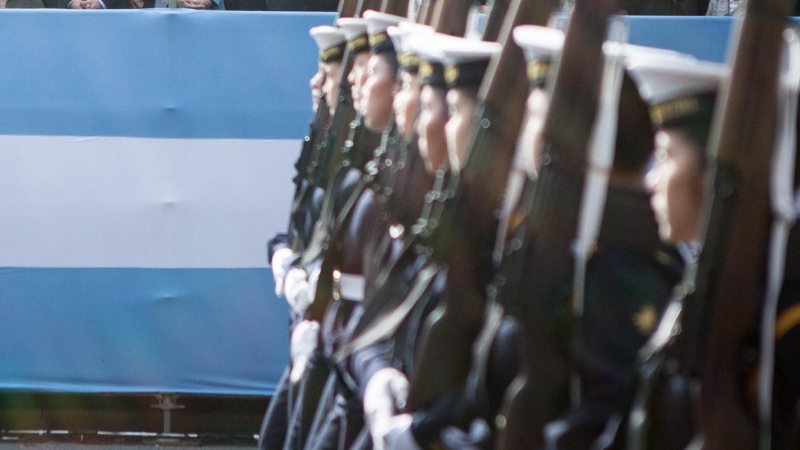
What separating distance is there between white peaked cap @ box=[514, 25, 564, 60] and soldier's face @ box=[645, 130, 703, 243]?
0.30 metres

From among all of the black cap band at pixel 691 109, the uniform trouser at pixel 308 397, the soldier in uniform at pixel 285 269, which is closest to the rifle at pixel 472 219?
the black cap band at pixel 691 109

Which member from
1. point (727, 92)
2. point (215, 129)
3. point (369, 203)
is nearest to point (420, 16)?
point (369, 203)

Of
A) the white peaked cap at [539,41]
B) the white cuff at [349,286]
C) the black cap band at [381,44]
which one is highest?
the white peaked cap at [539,41]

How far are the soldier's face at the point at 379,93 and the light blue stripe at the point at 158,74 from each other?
6.85 feet

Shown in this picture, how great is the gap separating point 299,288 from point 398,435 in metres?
1.13

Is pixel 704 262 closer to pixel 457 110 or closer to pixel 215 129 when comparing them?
pixel 457 110

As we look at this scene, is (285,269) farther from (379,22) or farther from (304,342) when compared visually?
(379,22)

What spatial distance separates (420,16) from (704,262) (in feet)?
4.74

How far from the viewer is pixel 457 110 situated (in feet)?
7.52

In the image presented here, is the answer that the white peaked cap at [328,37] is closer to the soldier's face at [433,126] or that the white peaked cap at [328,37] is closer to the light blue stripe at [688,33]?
the soldier's face at [433,126]

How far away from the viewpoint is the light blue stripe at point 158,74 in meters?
5.00

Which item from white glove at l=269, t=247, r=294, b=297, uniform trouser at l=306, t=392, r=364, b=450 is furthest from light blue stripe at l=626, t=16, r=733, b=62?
uniform trouser at l=306, t=392, r=364, b=450

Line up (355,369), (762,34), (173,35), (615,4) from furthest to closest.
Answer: (173,35)
(355,369)
(615,4)
(762,34)

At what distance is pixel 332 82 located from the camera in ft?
11.7
